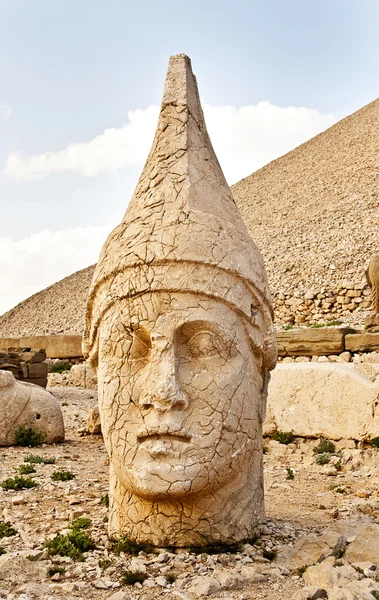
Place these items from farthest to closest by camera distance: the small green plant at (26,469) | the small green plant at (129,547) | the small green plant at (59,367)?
the small green plant at (59,367) → the small green plant at (26,469) → the small green plant at (129,547)

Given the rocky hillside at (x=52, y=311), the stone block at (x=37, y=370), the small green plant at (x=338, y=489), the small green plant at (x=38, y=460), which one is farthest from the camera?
the rocky hillside at (x=52, y=311)

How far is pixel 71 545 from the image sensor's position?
Result: 168 inches

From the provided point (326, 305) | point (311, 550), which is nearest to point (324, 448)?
point (311, 550)

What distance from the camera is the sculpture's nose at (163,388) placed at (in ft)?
13.2

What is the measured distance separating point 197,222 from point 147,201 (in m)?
0.43

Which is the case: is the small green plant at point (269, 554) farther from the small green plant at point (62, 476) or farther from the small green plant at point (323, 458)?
the small green plant at point (323, 458)

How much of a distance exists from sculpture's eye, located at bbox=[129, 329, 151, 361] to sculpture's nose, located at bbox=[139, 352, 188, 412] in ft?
0.56

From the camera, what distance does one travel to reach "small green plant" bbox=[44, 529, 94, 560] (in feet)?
13.8

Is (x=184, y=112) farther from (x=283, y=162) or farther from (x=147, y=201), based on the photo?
(x=283, y=162)

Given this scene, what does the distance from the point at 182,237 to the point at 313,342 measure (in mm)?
7241

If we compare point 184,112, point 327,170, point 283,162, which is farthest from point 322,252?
point 184,112

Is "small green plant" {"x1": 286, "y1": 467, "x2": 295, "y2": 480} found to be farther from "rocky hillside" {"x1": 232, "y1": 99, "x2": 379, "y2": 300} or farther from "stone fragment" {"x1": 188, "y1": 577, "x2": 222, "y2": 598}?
"rocky hillside" {"x1": 232, "y1": 99, "x2": 379, "y2": 300}

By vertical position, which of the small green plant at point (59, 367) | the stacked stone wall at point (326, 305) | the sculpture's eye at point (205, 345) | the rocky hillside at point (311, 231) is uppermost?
the rocky hillside at point (311, 231)

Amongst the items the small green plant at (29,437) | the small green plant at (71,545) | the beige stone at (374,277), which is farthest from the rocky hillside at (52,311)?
the small green plant at (71,545)
